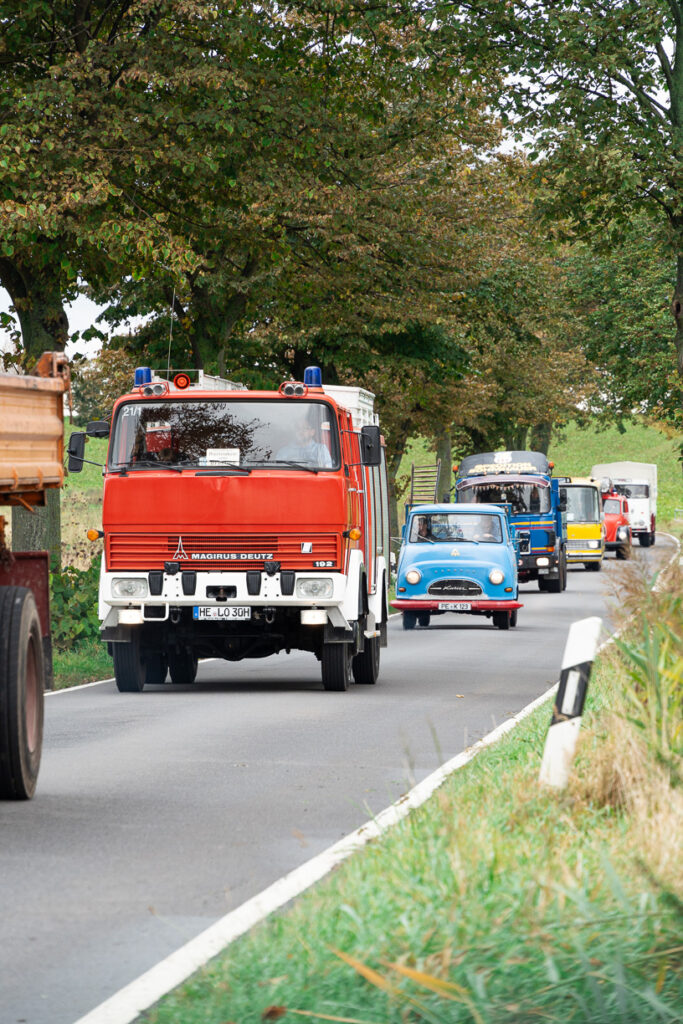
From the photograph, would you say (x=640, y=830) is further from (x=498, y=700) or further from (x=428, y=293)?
(x=428, y=293)

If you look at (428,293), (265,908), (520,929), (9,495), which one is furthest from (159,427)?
(428,293)

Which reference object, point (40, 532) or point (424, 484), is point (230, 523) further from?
point (424, 484)

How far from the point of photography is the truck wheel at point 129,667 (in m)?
16.2

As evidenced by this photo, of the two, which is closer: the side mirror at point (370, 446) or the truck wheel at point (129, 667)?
the side mirror at point (370, 446)

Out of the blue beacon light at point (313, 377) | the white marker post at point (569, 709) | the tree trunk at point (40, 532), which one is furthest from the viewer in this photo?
the tree trunk at point (40, 532)

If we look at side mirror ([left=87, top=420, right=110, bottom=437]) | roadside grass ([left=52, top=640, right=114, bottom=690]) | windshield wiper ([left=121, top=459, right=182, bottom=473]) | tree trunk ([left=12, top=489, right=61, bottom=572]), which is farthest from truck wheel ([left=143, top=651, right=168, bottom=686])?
tree trunk ([left=12, top=489, right=61, bottom=572])

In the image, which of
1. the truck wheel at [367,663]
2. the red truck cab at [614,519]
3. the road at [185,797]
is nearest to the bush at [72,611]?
the road at [185,797]

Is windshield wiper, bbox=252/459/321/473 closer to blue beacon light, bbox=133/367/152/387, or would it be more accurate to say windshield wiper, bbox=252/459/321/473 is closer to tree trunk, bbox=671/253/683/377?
blue beacon light, bbox=133/367/152/387

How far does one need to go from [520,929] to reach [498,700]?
10.2 meters

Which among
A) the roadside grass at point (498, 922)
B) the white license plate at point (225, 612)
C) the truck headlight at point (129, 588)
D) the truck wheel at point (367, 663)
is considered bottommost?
the truck wheel at point (367, 663)

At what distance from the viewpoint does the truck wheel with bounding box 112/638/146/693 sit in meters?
16.2

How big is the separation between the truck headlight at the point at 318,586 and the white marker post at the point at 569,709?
7.68 metres

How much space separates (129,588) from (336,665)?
2030 millimetres

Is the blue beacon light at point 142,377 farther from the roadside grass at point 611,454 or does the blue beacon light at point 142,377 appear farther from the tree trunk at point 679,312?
the roadside grass at point 611,454
